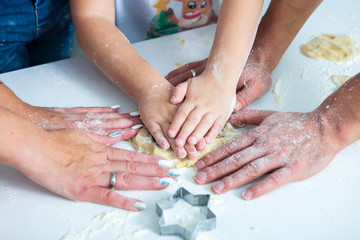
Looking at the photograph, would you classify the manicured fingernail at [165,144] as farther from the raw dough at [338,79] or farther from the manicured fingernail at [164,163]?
the raw dough at [338,79]

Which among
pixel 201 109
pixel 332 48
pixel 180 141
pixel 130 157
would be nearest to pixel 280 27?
pixel 332 48

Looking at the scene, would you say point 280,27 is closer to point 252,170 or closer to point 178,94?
point 178,94

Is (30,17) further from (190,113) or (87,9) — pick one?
(190,113)

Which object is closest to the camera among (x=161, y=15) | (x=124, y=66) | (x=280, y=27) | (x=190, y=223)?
(x=190, y=223)

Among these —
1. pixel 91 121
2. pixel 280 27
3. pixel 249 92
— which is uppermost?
pixel 280 27

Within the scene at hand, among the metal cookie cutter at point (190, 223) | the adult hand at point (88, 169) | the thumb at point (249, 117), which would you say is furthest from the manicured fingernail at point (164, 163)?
the thumb at point (249, 117)

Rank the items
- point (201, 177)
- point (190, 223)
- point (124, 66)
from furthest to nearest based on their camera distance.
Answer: point (124, 66)
point (201, 177)
point (190, 223)

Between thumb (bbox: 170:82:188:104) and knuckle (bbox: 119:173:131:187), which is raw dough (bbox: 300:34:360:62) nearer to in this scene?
thumb (bbox: 170:82:188:104)

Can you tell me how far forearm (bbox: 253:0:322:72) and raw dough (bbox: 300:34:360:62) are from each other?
0.09 metres

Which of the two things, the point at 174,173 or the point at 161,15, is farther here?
the point at 161,15

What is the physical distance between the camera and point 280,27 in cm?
122

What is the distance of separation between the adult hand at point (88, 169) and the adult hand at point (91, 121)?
65 mm

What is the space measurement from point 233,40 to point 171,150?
34cm

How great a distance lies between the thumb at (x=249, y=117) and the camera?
40.7 inches
